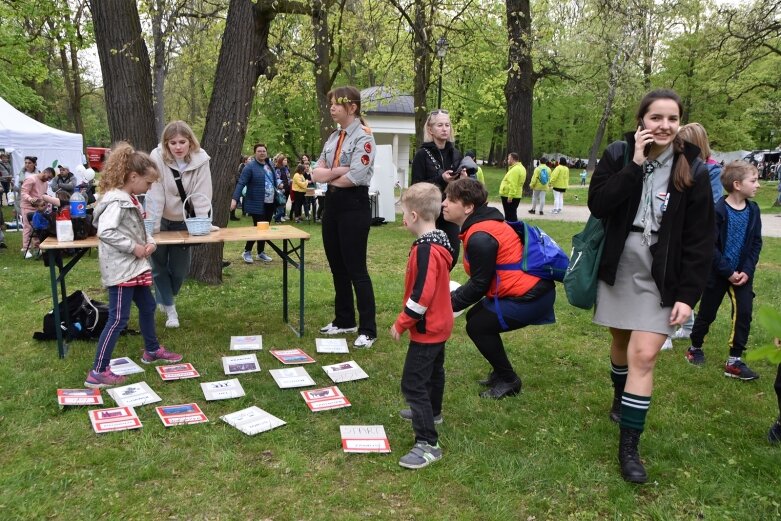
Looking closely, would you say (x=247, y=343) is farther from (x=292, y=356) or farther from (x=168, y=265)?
(x=168, y=265)

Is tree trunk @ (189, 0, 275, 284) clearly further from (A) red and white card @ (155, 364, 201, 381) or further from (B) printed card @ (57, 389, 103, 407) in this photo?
(B) printed card @ (57, 389, 103, 407)

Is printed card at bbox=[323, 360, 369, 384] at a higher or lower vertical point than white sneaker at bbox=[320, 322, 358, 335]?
lower

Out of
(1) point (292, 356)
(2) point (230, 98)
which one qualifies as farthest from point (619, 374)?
(2) point (230, 98)

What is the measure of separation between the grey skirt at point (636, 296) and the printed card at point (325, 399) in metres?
1.74

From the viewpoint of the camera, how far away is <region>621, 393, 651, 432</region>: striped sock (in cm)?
273

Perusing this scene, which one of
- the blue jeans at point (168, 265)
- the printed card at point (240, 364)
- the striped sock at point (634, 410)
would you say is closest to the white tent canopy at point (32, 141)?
the blue jeans at point (168, 265)

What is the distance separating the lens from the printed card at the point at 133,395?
3554 mm

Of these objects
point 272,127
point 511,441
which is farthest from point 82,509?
point 272,127

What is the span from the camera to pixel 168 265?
496 centimetres

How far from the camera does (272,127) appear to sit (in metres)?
28.2

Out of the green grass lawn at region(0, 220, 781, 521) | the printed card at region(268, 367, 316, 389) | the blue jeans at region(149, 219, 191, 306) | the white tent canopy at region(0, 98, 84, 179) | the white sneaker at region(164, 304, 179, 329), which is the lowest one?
the green grass lawn at region(0, 220, 781, 521)

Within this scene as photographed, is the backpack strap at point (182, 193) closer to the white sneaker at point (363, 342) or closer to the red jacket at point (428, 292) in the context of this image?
the white sneaker at point (363, 342)

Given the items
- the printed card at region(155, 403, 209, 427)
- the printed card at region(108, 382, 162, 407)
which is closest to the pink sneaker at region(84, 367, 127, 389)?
the printed card at region(108, 382, 162, 407)

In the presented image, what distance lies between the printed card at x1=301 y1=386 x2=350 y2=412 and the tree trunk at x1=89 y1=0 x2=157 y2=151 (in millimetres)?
4292
